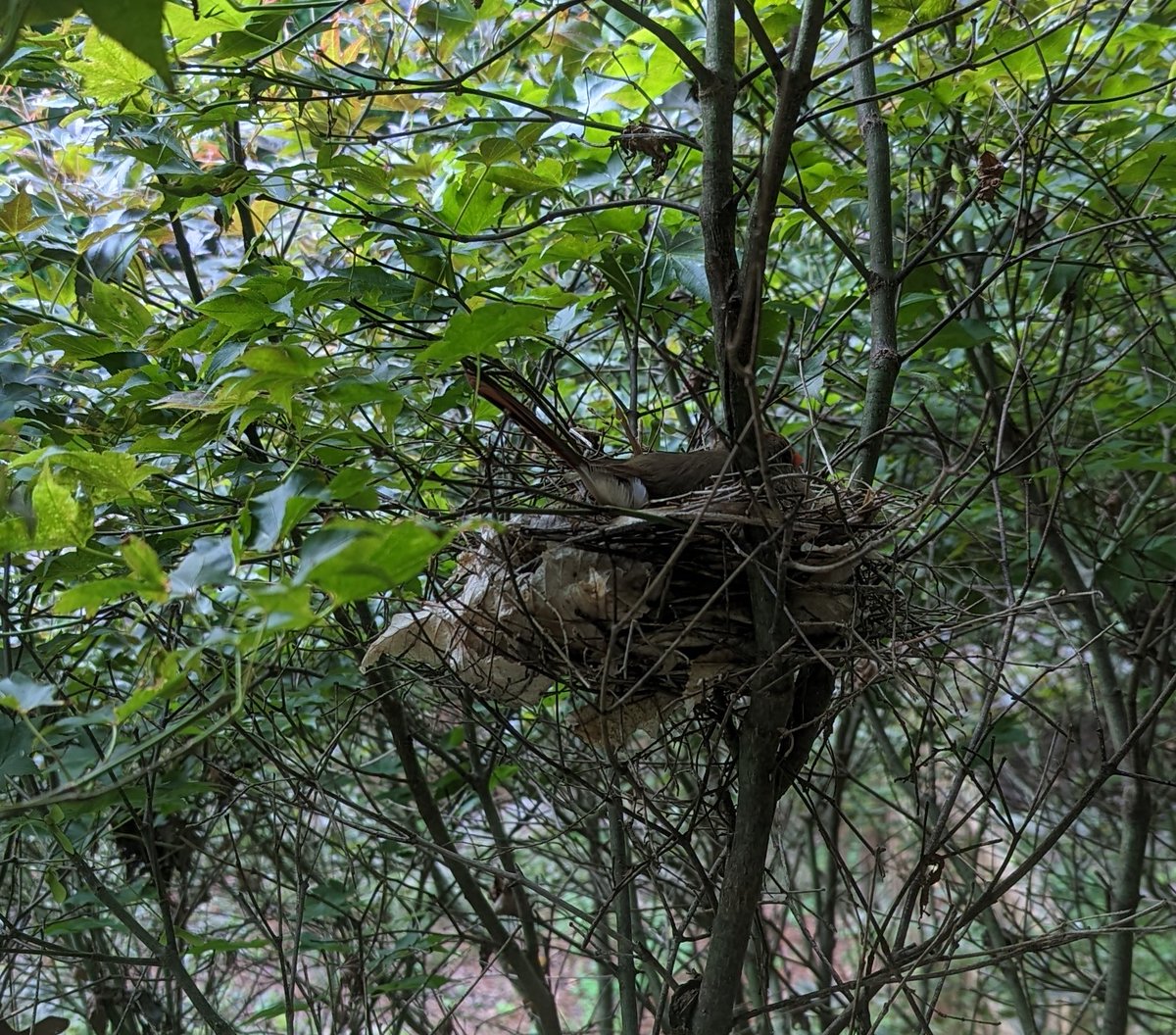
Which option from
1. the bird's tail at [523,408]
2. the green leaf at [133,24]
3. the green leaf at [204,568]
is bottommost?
the green leaf at [204,568]

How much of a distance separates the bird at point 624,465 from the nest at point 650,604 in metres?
0.08

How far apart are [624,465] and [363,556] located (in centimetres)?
63

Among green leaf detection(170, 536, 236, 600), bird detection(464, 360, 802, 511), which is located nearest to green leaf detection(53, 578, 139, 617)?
green leaf detection(170, 536, 236, 600)

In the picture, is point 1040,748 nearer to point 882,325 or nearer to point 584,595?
point 882,325

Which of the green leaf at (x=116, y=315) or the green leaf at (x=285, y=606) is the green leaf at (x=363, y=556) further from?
the green leaf at (x=116, y=315)

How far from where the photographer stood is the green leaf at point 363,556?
458mm

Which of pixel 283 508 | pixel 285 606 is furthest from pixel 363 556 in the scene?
pixel 283 508

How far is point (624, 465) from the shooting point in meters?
1.08

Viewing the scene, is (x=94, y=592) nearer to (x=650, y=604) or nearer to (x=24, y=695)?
(x=24, y=695)

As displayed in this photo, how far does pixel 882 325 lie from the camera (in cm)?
103

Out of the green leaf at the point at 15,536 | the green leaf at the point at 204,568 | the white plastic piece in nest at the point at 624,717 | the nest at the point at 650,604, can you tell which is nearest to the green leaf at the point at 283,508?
the green leaf at the point at 204,568

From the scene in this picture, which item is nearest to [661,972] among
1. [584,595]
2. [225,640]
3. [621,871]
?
[621,871]

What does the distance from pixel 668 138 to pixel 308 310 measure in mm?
411

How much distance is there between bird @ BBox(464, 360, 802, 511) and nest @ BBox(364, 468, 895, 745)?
0.08 metres
